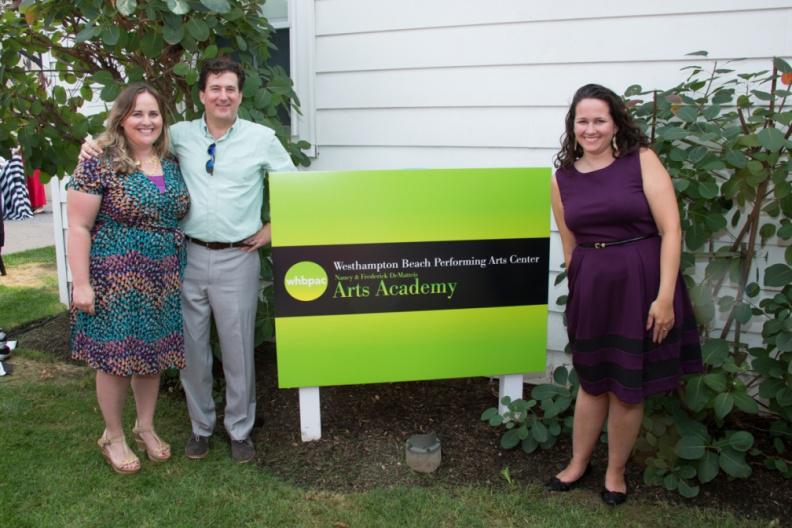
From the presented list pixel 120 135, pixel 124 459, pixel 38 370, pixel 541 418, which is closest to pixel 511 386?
pixel 541 418

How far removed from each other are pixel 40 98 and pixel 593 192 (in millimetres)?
3086

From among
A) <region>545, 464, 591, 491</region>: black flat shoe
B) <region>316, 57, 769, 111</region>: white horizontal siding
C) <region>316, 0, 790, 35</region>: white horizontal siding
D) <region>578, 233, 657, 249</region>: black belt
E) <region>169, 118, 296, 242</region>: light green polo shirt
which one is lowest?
<region>545, 464, 591, 491</region>: black flat shoe

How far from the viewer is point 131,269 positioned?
2.72m

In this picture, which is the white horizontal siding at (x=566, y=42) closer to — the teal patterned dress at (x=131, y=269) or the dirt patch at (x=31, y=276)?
the teal patterned dress at (x=131, y=269)

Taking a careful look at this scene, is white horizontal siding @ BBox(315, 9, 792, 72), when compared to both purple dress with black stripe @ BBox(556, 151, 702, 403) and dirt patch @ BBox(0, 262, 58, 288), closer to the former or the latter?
purple dress with black stripe @ BBox(556, 151, 702, 403)

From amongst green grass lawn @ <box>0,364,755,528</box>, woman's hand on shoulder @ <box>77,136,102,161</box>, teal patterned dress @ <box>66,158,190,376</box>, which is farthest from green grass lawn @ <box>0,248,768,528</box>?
woman's hand on shoulder @ <box>77,136,102,161</box>

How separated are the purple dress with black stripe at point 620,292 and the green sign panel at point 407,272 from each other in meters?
0.57

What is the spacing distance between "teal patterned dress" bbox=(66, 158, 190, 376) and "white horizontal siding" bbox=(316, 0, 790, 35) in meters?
1.64

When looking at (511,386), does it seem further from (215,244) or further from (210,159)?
(210,159)

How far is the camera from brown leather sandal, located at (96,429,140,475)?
295 cm

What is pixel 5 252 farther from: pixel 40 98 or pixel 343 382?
pixel 343 382

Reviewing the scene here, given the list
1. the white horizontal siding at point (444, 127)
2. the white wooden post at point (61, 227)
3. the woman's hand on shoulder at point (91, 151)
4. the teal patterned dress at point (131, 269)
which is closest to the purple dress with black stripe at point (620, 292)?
the white horizontal siding at point (444, 127)

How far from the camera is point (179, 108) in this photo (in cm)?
427

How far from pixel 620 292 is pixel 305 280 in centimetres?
137
